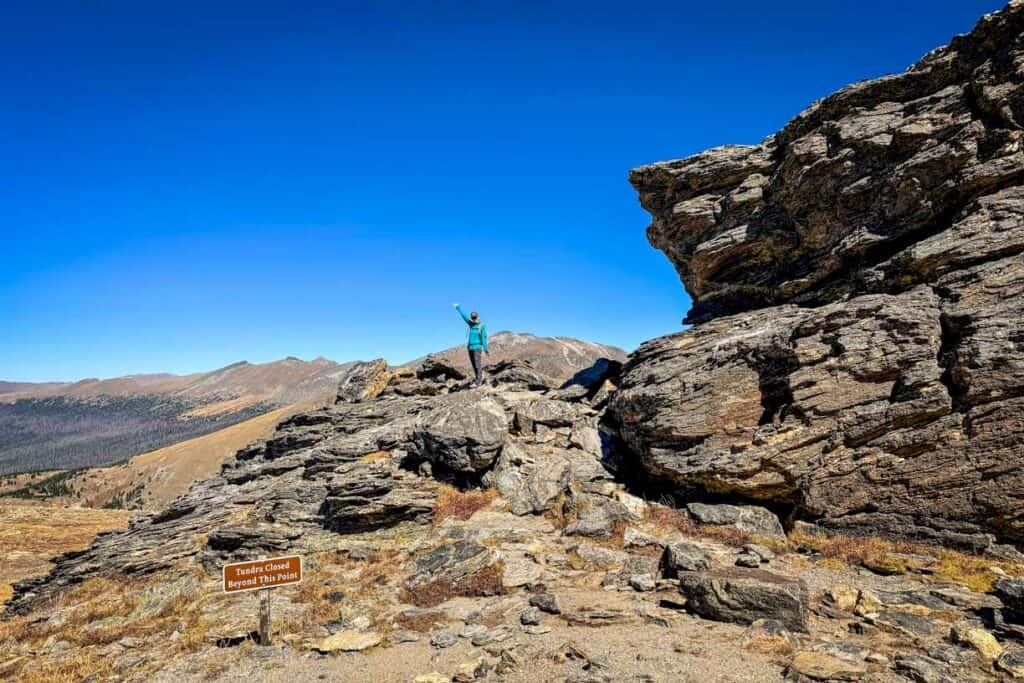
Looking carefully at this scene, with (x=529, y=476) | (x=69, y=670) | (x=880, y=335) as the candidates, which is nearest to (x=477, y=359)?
(x=529, y=476)

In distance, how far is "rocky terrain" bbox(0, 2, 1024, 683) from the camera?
1170 cm

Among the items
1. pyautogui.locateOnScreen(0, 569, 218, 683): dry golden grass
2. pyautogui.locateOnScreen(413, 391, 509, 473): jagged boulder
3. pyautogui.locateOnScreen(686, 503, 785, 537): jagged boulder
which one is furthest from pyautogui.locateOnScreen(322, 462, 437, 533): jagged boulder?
pyautogui.locateOnScreen(686, 503, 785, 537): jagged boulder

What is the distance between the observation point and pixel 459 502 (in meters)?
23.1

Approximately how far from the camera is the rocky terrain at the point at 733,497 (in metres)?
11.7

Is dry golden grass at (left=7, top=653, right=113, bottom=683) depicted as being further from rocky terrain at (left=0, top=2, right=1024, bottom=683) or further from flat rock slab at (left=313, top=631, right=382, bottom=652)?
flat rock slab at (left=313, top=631, right=382, bottom=652)

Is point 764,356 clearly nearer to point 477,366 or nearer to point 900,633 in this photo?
point 900,633

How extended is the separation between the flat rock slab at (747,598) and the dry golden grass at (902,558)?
193 inches

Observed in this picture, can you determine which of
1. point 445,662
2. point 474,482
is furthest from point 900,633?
point 474,482

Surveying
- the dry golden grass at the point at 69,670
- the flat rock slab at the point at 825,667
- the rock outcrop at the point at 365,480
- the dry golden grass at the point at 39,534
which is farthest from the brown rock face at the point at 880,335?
the dry golden grass at the point at 39,534

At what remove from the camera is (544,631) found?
→ 39.9 ft

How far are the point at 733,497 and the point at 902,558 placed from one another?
5782mm

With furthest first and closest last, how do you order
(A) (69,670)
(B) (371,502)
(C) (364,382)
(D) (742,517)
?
1. (C) (364,382)
2. (B) (371,502)
3. (D) (742,517)
4. (A) (69,670)

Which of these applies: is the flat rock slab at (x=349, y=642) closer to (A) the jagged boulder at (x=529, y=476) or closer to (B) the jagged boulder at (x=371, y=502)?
(B) the jagged boulder at (x=371, y=502)

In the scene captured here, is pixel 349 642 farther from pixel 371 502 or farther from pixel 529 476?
pixel 529 476
